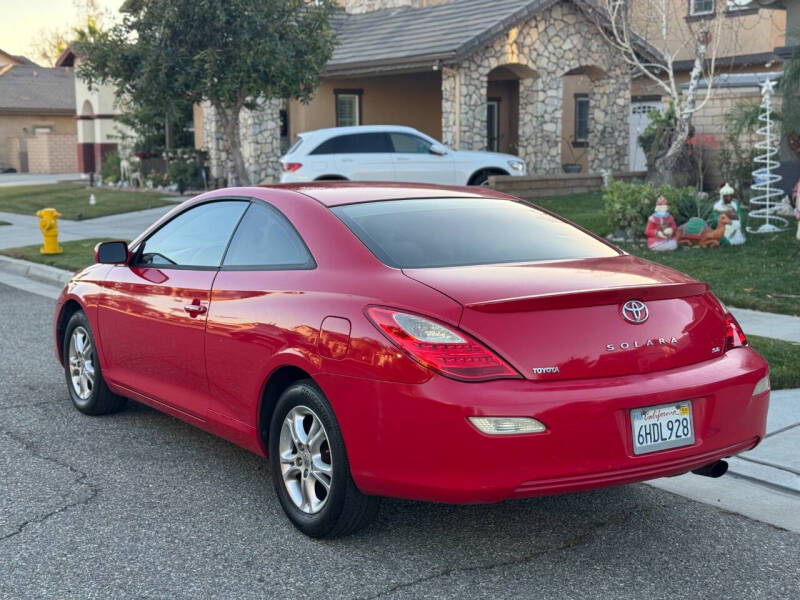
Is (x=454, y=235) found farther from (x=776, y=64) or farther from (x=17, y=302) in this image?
(x=776, y=64)

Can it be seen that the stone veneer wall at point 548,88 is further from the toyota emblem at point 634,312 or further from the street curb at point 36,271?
the toyota emblem at point 634,312

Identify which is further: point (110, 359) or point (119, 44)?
point (119, 44)

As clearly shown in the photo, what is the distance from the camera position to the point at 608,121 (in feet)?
87.3

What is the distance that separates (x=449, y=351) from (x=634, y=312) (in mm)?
819

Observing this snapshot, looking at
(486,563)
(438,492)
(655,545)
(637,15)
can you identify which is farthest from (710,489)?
(637,15)

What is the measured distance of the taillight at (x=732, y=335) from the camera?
4.59 metres

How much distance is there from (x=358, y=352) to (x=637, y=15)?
26.0m

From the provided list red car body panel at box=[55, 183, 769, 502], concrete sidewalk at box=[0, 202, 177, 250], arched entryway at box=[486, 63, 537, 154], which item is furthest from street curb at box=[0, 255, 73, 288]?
arched entryway at box=[486, 63, 537, 154]

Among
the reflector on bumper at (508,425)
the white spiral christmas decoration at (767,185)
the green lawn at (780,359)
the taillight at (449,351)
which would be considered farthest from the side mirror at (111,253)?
the white spiral christmas decoration at (767,185)

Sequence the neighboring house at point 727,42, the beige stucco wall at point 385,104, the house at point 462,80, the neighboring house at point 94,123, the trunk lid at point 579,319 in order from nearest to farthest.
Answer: the trunk lid at point 579,319 → the house at point 462,80 → the neighboring house at point 727,42 → the beige stucco wall at point 385,104 → the neighboring house at point 94,123

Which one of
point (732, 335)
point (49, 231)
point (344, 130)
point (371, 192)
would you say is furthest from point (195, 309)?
point (344, 130)

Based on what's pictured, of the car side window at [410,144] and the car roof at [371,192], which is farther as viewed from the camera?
the car side window at [410,144]

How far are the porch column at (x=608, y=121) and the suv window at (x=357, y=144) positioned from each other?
27.0 ft

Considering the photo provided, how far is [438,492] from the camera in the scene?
13.2 feet
